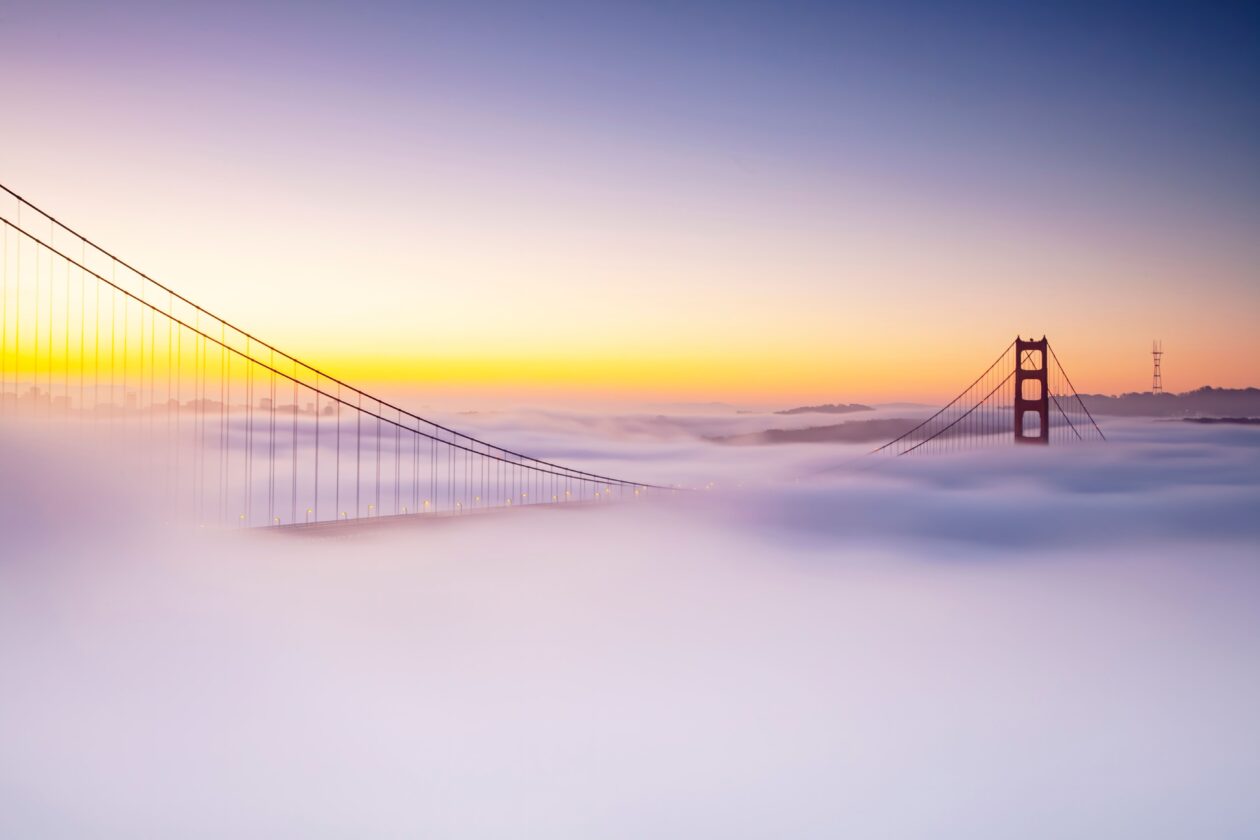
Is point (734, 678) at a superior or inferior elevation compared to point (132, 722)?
inferior

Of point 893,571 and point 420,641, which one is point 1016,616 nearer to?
point 893,571

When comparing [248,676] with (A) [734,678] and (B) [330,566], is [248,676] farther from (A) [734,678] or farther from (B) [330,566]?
(B) [330,566]

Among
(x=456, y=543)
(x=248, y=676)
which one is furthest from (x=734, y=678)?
(x=456, y=543)

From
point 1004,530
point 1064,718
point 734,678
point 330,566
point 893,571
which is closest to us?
point 1064,718

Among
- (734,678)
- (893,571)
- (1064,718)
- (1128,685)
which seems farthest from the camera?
(893,571)

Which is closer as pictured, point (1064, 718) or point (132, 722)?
point (132, 722)

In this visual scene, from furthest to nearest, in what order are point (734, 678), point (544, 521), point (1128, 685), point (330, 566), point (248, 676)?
point (544, 521)
point (330, 566)
point (734, 678)
point (1128, 685)
point (248, 676)

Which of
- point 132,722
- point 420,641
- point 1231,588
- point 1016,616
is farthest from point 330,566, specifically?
point 1231,588

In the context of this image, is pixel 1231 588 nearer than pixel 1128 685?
No

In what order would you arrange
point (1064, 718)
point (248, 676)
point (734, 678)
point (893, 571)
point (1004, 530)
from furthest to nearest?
point (1004, 530) → point (893, 571) → point (734, 678) → point (1064, 718) → point (248, 676)
